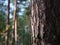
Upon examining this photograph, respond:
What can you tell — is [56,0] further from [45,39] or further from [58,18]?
[45,39]

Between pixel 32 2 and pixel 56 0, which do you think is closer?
pixel 56 0

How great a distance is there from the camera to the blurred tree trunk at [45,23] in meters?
1.14

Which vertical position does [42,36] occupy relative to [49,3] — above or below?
below

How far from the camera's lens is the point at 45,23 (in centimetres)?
116

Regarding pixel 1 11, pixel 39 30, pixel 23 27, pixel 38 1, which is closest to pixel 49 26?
pixel 39 30

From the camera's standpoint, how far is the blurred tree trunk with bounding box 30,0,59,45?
3.73 feet

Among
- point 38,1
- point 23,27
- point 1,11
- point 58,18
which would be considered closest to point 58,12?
point 58,18

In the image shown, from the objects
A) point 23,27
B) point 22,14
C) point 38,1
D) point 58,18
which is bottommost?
point 23,27

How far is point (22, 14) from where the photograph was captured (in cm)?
2866

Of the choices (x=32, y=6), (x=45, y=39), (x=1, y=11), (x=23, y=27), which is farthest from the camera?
(x=23, y=27)

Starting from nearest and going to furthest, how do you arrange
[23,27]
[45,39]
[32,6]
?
[45,39] → [32,6] → [23,27]

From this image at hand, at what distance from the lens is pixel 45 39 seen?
1137 millimetres

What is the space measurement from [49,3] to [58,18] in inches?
4.2

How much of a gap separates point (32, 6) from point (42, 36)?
0.77ft
